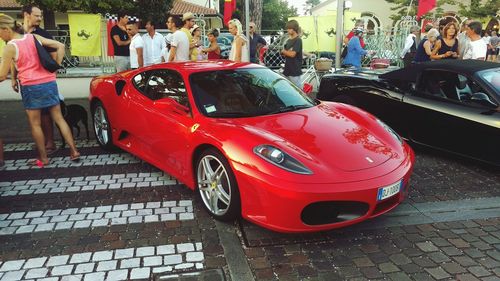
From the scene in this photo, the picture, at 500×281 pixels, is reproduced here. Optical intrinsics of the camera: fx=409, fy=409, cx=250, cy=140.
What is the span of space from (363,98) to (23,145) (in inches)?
205

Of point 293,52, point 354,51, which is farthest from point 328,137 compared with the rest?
point 354,51

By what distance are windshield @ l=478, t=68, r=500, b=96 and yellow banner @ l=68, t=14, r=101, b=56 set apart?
832 cm

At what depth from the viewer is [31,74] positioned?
4.84 metres

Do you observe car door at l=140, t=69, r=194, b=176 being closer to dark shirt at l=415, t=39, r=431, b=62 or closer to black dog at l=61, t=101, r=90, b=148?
black dog at l=61, t=101, r=90, b=148

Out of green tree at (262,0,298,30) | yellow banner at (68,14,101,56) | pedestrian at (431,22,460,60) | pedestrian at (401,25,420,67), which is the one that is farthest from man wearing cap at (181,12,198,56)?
green tree at (262,0,298,30)

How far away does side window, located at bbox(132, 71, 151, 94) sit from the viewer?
479 centimetres

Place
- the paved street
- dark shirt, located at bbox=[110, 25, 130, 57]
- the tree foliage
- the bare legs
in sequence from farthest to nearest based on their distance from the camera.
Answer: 1. the tree foliage
2. dark shirt, located at bbox=[110, 25, 130, 57]
3. the bare legs
4. the paved street

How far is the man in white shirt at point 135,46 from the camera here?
7.49 metres

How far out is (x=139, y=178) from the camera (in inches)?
187

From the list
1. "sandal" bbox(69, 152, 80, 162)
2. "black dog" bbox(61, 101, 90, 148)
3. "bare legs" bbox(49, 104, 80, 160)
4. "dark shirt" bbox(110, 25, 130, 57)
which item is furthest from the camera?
"dark shirt" bbox(110, 25, 130, 57)

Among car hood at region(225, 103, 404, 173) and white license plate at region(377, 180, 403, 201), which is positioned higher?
car hood at region(225, 103, 404, 173)

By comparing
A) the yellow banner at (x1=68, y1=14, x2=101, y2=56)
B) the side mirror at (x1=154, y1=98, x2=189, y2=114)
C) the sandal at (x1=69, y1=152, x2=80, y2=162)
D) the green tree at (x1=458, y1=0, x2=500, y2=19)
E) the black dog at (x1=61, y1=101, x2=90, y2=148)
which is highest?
the green tree at (x1=458, y1=0, x2=500, y2=19)

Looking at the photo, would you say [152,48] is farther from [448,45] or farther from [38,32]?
[448,45]

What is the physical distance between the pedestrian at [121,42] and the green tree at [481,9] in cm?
3125
